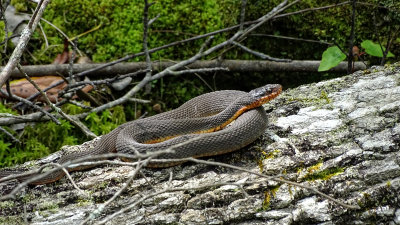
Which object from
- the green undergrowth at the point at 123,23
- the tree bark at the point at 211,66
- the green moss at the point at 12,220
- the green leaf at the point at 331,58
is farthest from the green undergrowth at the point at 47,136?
the green leaf at the point at 331,58

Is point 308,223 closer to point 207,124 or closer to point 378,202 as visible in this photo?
point 378,202

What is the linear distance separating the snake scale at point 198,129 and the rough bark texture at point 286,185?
137 millimetres

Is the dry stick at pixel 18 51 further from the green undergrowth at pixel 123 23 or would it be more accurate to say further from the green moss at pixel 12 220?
the green undergrowth at pixel 123 23

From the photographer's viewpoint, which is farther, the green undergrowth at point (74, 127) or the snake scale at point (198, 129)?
the green undergrowth at point (74, 127)

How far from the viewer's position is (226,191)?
376cm

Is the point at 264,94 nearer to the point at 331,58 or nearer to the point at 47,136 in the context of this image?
the point at 331,58

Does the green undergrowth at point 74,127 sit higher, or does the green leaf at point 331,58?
the green leaf at point 331,58

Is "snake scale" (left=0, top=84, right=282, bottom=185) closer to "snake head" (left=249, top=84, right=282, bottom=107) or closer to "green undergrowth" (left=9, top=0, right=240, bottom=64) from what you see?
"snake head" (left=249, top=84, right=282, bottom=107)

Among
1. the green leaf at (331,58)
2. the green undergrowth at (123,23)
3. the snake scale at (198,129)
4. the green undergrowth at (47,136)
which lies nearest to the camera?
the snake scale at (198,129)

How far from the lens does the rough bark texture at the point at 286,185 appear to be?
357 cm

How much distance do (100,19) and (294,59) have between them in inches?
119

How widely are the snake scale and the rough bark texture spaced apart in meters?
0.14

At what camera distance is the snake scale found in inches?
166

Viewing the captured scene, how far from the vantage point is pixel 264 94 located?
4848 millimetres
